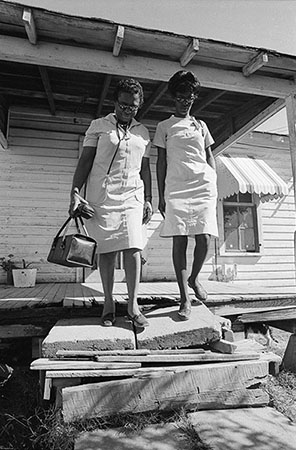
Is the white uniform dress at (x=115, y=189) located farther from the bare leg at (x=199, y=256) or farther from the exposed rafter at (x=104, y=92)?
the exposed rafter at (x=104, y=92)

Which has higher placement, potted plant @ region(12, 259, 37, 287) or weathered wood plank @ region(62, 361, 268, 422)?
potted plant @ region(12, 259, 37, 287)

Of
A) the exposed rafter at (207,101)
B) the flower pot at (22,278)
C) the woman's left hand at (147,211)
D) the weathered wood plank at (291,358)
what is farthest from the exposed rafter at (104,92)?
the weathered wood plank at (291,358)

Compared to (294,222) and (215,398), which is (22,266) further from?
(294,222)

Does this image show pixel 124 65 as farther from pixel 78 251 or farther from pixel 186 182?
pixel 78 251

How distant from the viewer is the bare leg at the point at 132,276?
8.09ft

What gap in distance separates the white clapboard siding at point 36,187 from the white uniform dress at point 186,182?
3.68 m

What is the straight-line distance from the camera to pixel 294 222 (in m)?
7.64

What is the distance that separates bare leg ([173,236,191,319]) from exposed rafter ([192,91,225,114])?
2.93 metres

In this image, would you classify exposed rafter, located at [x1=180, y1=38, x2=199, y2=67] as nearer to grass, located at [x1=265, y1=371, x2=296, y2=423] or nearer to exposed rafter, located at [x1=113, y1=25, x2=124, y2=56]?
exposed rafter, located at [x1=113, y1=25, x2=124, y2=56]

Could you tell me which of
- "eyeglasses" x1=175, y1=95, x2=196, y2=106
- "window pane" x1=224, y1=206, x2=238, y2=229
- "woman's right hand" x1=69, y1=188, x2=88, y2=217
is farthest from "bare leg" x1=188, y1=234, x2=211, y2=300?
"window pane" x1=224, y1=206, x2=238, y2=229

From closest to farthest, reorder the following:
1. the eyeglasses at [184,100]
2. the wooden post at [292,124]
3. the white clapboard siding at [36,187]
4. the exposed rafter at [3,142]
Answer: the eyeglasses at [184,100]
the wooden post at [292,124]
the exposed rafter at [3,142]
the white clapboard siding at [36,187]

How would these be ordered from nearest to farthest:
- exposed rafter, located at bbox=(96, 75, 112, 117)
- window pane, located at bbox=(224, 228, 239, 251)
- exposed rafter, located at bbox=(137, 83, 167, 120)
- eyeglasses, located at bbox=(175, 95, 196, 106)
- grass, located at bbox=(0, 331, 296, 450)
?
grass, located at bbox=(0, 331, 296, 450) → eyeglasses, located at bbox=(175, 95, 196, 106) → exposed rafter, located at bbox=(96, 75, 112, 117) → exposed rafter, located at bbox=(137, 83, 167, 120) → window pane, located at bbox=(224, 228, 239, 251)

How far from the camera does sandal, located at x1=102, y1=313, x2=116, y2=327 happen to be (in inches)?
99.8

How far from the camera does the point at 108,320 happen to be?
2562 millimetres
